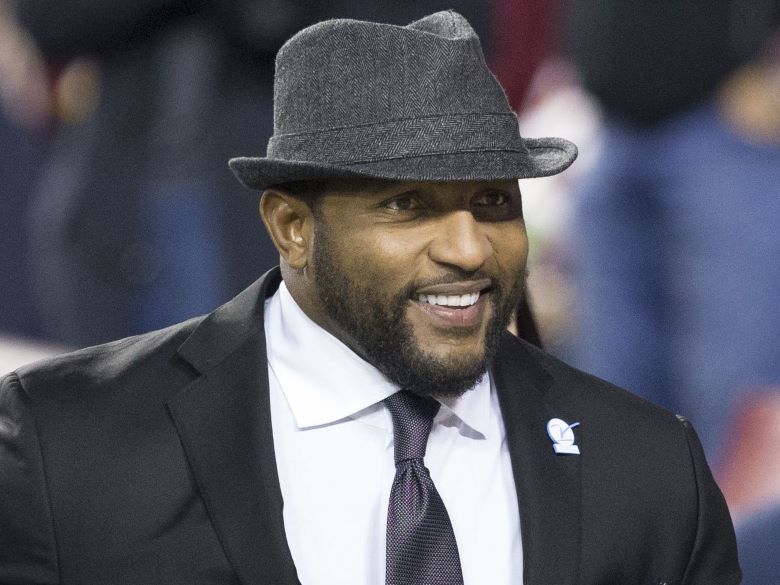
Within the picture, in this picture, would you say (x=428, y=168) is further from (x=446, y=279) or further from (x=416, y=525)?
(x=416, y=525)

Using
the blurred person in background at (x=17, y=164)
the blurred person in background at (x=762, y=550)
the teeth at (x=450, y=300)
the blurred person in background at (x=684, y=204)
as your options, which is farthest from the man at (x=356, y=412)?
the blurred person in background at (x=17, y=164)

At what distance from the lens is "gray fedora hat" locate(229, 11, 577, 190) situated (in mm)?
2674

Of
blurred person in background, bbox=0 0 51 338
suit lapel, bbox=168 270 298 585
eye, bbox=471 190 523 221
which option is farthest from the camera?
blurred person in background, bbox=0 0 51 338

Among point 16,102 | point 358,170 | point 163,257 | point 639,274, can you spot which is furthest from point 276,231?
point 16,102

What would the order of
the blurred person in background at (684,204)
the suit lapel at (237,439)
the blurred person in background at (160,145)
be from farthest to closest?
the blurred person in background at (684,204) → the blurred person in background at (160,145) → the suit lapel at (237,439)

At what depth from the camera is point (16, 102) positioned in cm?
569

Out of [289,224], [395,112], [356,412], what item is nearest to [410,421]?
[356,412]

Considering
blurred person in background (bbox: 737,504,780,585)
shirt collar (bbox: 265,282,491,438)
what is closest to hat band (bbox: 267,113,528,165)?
shirt collar (bbox: 265,282,491,438)

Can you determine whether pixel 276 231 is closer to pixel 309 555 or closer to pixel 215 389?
pixel 215 389

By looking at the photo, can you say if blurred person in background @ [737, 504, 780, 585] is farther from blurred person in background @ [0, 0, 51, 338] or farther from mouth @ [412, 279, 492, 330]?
blurred person in background @ [0, 0, 51, 338]

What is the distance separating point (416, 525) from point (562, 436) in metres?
0.38

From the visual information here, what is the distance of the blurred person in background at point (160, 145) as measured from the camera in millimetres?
4805

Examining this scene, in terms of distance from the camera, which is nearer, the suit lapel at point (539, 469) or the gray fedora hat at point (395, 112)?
the gray fedora hat at point (395, 112)

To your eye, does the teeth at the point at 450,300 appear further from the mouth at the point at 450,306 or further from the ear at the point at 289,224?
the ear at the point at 289,224
